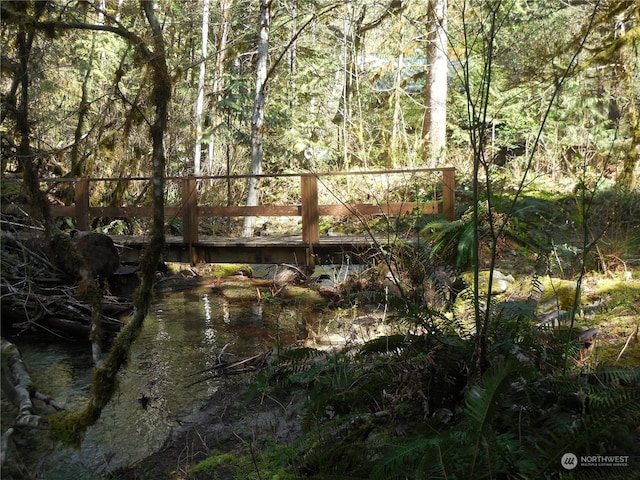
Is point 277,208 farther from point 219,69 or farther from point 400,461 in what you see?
point 219,69

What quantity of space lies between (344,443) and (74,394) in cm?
339

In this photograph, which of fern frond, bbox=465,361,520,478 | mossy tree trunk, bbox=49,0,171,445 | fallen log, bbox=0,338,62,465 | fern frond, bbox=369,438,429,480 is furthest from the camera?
mossy tree trunk, bbox=49,0,171,445

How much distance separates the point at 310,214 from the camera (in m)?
8.19

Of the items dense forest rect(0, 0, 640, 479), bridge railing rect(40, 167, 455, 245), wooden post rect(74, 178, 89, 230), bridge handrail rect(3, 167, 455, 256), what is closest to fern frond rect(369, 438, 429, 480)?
dense forest rect(0, 0, 640, 479)

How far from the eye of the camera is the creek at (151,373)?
3.92m

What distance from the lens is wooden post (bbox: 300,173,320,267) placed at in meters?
8.13

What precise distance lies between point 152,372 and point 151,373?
1.1 inches

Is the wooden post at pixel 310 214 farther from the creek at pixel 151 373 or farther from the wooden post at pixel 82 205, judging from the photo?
the wooden post at pixel 82 205

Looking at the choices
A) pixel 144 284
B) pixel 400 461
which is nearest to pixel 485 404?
pixel 400 461

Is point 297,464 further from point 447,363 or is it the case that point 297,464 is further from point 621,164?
point 621,164

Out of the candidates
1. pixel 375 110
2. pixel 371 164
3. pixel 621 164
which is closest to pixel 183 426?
pixel 621 164

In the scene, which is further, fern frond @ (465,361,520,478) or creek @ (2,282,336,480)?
creek @ (2,282,336,480)

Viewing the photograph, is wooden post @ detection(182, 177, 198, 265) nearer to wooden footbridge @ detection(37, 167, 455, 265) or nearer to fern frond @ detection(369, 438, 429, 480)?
wooden footbridge @ detection(37, 167, 455, 265)

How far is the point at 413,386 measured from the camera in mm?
2754
